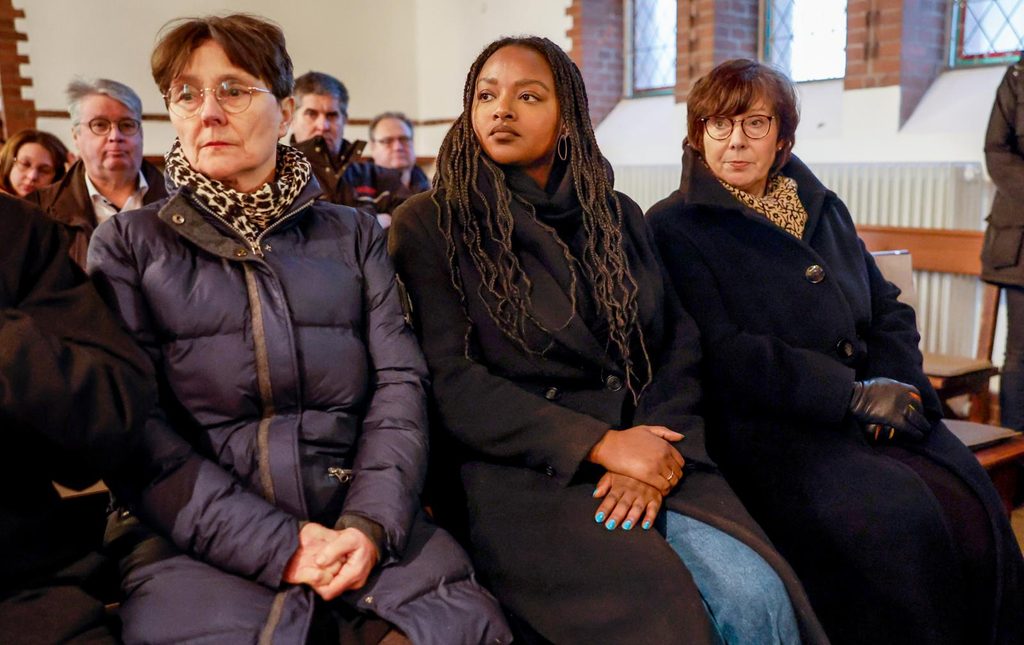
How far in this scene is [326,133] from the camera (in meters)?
3.70

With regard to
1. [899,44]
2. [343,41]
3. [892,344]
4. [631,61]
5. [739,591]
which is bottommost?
[739,591]

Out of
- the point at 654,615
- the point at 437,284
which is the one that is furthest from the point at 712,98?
the point at 654,615

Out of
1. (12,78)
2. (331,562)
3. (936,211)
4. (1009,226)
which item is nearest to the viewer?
(331,562)

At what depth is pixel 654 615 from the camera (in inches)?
54.7

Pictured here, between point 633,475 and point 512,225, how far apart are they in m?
0.54

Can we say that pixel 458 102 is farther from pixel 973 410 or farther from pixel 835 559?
pixel 835 559

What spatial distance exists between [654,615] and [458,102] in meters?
6.94

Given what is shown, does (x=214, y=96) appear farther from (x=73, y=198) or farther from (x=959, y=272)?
(x=959, y=272)

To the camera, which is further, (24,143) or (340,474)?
(24,143)

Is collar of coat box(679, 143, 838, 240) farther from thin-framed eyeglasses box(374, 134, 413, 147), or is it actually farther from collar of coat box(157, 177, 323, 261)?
thin-framed eyeglasses box(374, 134, 413, 147)

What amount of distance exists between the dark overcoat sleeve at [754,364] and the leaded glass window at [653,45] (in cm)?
456

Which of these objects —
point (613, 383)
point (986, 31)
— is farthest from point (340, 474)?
point (986, 31)

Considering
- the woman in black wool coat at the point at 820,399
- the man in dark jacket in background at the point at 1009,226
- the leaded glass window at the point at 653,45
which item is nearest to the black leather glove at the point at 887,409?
the woman in black wool coat at the point at 820,399

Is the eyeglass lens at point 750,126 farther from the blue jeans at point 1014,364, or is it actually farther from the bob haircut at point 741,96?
the blue jeans at point 1014,364
